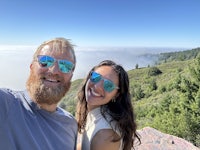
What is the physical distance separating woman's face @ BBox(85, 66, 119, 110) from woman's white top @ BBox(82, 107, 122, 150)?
2.9 inches

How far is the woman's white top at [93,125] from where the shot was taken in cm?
225

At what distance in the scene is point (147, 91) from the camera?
55.0 m

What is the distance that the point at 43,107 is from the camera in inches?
84.7

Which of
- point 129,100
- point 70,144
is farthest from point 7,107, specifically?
point 129,100

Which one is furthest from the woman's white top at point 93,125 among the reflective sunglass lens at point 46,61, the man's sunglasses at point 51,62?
the reflective sunglass lens at point 46,61

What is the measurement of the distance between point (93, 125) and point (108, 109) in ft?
0.69

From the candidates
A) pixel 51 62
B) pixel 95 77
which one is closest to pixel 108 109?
pixel 95 77

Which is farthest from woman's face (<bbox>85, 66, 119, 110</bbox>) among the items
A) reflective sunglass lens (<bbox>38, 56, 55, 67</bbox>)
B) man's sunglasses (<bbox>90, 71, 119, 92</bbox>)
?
reflective sunglass lens (<bbox>38, 56, 55, 67</bbox>)

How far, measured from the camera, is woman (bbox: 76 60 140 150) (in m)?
2.26

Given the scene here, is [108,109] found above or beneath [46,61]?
beneath

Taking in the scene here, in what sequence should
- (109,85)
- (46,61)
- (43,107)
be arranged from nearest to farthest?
(43,107)
(46,61)
(109,85)

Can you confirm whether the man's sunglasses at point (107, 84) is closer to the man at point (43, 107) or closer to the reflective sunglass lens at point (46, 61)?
the man at point (43, 107)

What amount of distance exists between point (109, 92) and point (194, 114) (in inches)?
577

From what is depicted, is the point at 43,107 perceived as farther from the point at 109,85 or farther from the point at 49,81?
the point at 109,85
